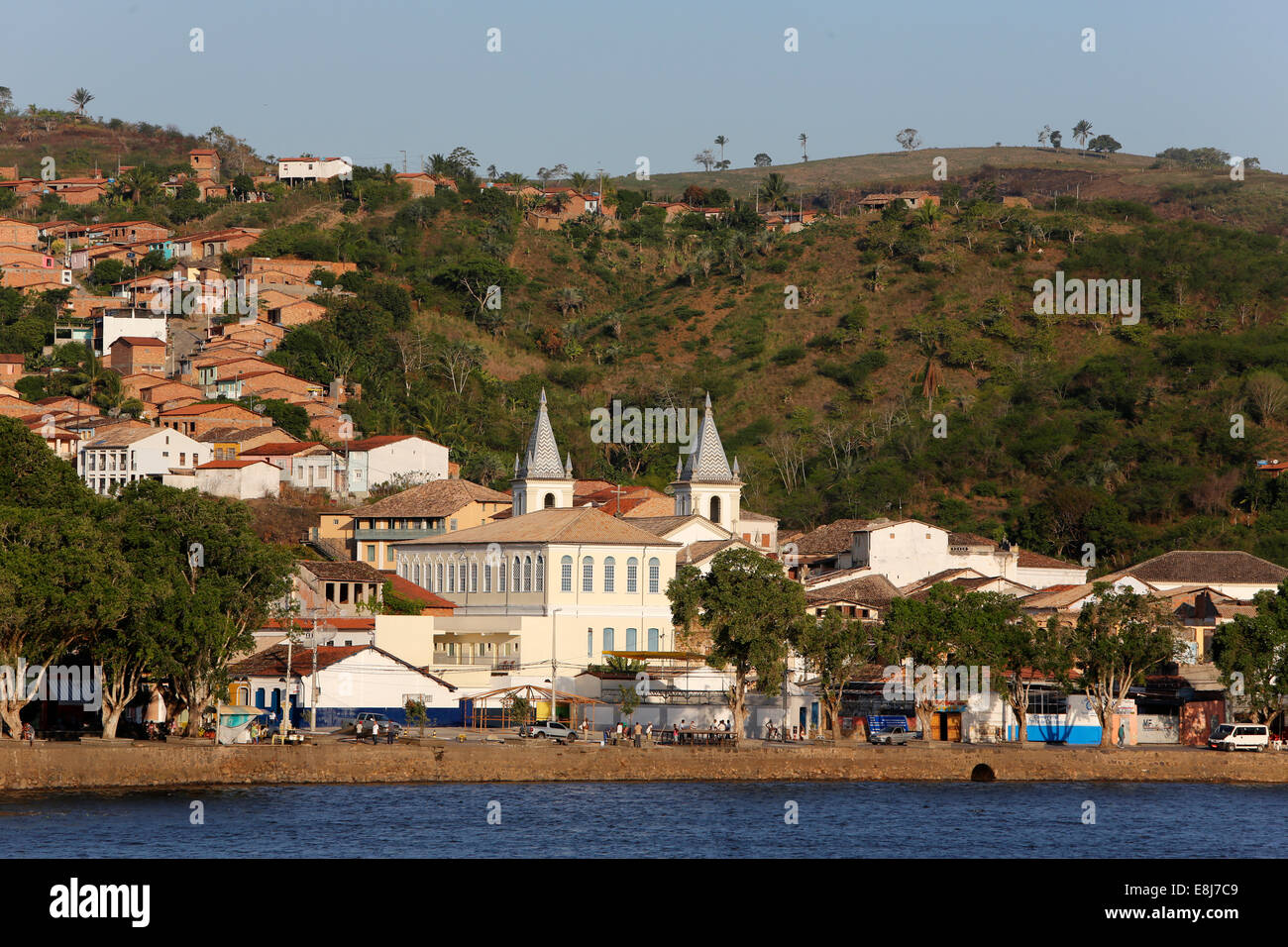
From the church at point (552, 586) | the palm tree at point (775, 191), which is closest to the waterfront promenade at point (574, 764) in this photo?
the church at point (552, 586)

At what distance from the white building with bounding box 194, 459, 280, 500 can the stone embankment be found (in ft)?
156

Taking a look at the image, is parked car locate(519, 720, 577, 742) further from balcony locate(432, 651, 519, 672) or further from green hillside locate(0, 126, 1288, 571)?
green hillside locate(0, 126, 1288, 571)

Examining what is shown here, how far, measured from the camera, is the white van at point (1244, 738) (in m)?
61.0

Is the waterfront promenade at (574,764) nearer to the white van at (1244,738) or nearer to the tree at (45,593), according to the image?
the white van at (1244,738)

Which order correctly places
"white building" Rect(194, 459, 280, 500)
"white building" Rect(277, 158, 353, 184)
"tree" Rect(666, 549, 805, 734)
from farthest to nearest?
"white building" Rect(277, 158, 353, 184), "white building" Rect(194, 459, 280, 500), "tree" Rect(666, 549, 805, 734)

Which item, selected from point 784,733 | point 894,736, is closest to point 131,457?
point 784,733

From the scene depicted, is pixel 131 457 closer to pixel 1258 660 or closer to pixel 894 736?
pixel 894 736

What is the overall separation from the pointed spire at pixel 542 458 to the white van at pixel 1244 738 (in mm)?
38294

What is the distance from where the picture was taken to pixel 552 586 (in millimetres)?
75938

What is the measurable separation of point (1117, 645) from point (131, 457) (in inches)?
2362

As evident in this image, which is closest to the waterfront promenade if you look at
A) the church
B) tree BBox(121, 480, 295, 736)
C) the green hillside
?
tree BBox(121, 480, 295, 736)

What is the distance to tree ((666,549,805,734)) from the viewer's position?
59.4m
